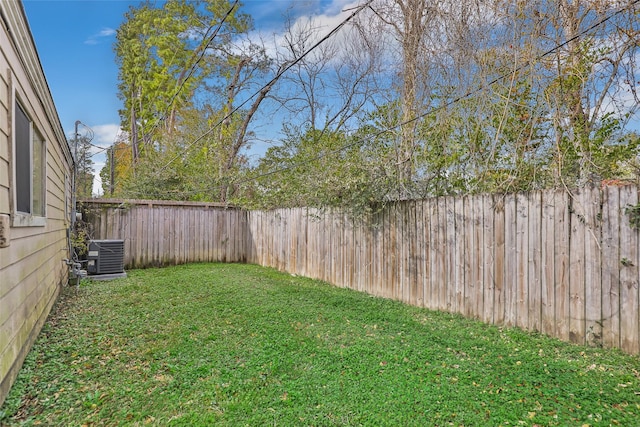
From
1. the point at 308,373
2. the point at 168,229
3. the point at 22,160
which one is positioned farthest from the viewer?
the point at 168,229

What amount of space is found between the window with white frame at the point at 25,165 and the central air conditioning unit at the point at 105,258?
3401mm

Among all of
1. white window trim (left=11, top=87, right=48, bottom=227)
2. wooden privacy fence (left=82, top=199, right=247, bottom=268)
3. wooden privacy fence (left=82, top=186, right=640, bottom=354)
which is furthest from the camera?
wooden privacy fence (left=82, top=199, right=247, bottom=268)

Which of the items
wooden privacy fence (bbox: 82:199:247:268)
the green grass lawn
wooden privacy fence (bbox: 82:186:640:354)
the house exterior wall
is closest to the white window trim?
the house exterior wall

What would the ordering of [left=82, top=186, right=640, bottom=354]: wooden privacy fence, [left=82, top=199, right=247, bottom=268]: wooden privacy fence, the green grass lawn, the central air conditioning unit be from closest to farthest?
the green grass lawn
[left=82, top=186, right=640, bottom=354]: wooden privacy fence
the central air conditioning unit
[left=82, top=199, right=247, bottom=268]: wooden privacy fence

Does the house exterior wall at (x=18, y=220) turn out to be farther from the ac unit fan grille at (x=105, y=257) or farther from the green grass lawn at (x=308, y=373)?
the ac unit fan grille at (x=105, y=257)

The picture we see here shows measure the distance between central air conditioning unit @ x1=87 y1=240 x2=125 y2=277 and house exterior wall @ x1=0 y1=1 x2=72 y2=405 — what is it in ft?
9.19

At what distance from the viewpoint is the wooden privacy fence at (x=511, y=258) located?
2.80 meters

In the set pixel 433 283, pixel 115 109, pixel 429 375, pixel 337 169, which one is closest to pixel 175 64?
pixel 115 109

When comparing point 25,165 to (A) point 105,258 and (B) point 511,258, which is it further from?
(B) point 511,258

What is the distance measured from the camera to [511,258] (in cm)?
353

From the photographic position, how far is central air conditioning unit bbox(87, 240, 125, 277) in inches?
256

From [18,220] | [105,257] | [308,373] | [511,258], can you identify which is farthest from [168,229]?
[511,258]

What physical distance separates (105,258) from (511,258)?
22.3 feet

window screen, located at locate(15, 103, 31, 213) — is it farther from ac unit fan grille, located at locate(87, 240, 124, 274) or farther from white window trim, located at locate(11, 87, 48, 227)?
ac unit fan grille, located at locate(87, 240, 124, 274)
